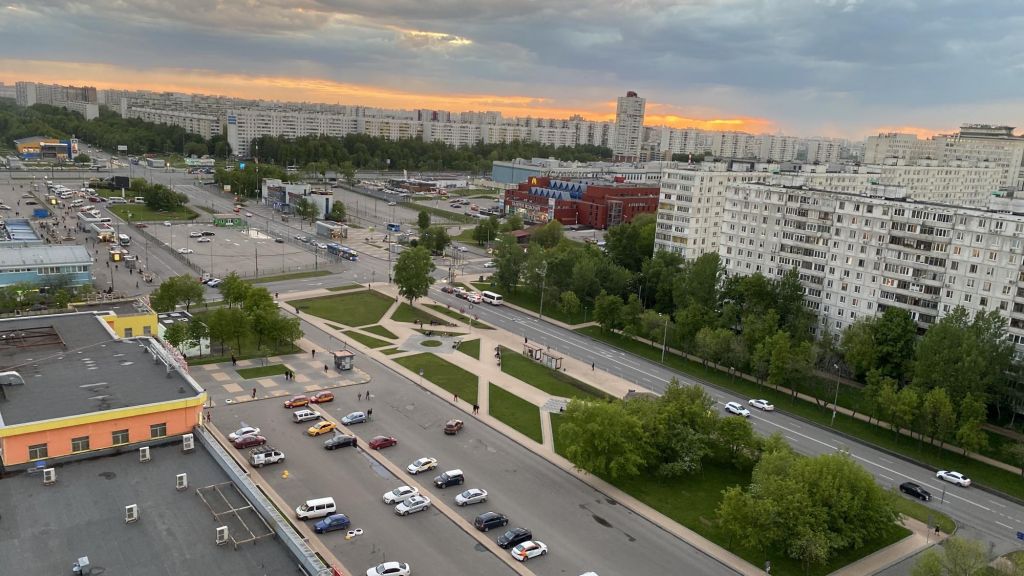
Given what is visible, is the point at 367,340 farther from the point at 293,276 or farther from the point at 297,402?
the point at 293,276

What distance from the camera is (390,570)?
106ft

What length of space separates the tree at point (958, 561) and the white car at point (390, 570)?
2406 cm

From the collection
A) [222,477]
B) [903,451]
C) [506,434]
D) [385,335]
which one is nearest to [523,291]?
[385,335]

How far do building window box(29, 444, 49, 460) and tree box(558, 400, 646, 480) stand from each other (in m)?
27.1

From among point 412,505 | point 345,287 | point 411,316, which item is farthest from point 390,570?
point 345,287

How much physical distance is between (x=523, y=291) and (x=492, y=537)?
181 ft

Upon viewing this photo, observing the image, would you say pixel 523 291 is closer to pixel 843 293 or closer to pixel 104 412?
pixel 843 293

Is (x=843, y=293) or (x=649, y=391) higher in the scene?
(x=843, y=293)

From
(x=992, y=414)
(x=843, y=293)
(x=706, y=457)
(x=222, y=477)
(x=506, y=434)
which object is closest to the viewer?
(x=222, y=477)

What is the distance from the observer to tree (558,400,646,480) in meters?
41.8

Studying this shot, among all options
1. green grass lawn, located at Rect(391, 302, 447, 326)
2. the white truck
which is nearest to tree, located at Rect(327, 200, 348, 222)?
green grass lawn, located at Rect(391, 302, 447, 326)

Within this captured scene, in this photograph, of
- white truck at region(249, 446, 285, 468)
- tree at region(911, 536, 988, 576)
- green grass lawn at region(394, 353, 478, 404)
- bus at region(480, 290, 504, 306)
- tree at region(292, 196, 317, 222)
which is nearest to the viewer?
tree at region(911, 536, 988, 576)

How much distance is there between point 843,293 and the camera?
Result: 66.2 m

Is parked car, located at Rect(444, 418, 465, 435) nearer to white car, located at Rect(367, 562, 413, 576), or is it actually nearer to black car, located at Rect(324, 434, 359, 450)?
black car, located at Rect(324, 434, 359, 450)
